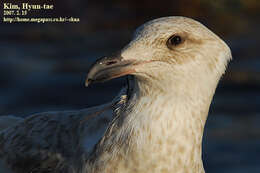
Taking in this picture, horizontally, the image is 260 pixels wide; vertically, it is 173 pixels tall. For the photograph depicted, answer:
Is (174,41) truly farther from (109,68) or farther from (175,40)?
(109,68)

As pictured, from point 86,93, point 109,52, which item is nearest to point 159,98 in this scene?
point 86,93

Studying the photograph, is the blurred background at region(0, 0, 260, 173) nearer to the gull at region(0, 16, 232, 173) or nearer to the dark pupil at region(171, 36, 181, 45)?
the gull at region(0, 16, 232, 173)

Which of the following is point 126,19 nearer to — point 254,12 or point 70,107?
point 254,12

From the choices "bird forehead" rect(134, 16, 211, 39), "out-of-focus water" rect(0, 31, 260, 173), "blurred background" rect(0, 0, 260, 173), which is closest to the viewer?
"bird forehead" rect(134, 16, 211, 39)

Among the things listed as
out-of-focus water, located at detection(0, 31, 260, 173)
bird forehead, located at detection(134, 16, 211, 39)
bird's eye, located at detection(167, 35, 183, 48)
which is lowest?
out-of-focus water, located at detection(0, 31, 260, 173)

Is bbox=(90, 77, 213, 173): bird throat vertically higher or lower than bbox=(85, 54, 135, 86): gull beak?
lower

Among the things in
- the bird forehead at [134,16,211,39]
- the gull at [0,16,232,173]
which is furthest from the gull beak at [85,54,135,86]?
the bird forehead at [134,16,211,39]

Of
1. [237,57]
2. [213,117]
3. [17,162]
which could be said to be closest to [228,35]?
[237,57]
